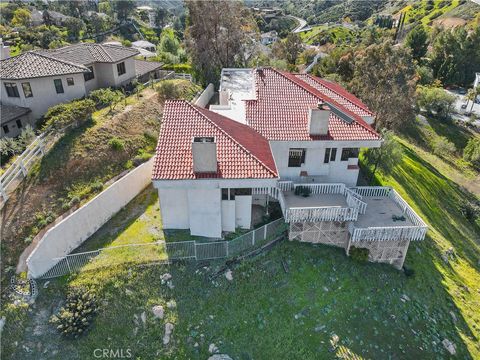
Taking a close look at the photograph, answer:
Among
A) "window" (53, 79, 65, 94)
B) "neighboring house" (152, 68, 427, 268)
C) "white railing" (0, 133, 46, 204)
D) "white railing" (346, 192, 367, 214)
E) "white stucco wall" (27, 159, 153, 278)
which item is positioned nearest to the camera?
"white stucco wall" (27, 159, 153, 278)

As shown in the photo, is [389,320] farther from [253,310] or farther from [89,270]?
[89,270]

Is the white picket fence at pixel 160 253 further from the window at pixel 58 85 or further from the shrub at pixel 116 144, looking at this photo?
the window at pixel 58 85

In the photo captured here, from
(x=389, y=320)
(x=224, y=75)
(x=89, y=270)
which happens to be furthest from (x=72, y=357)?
(x=224, y=75)

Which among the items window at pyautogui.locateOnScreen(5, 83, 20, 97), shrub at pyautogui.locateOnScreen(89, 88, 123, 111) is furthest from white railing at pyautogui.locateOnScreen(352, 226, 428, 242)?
window at pyautogui.locateOnScreen(5, 83, 20, 97)

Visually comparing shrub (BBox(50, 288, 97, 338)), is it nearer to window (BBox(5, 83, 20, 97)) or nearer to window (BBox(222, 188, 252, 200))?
window (BBox(222, 188, 252, 200))

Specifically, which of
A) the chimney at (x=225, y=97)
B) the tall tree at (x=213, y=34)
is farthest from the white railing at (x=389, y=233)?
the tall tree at (x=213, y=34)
